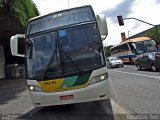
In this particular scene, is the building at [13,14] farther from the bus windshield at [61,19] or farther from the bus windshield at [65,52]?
the bus windshield at [65,52]

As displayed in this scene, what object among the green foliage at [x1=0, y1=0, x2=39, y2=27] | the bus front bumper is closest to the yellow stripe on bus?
the bus front bumper

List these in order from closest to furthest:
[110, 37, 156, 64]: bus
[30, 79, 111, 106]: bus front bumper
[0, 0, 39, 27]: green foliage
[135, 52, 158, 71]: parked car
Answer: [30, 79, 111, 106]: bus front bumper
[0, 0, 39, 27]: green foliage
[135, 52, 158, 71]: parked car
[110, 37, 156, 64]: bus

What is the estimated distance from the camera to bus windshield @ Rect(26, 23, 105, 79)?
9.21 meters

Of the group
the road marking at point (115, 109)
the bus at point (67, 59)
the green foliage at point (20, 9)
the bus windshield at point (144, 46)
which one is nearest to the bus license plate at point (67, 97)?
the bus at point (67, 59)

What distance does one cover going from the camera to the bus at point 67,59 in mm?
9008

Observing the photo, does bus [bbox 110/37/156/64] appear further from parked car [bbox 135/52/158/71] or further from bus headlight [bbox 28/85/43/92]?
bus headlight [bbox 28/85/43/92]

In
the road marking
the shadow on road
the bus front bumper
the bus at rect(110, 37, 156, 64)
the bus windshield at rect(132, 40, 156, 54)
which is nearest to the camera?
the road marking

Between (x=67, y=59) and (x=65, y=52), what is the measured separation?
21cm

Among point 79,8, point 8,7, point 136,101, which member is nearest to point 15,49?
point 79,8

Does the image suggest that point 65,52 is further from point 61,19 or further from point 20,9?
point 20,9

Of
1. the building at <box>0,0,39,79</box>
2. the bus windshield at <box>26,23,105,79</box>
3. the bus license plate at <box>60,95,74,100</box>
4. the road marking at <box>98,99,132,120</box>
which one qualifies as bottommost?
the road marking at <box>98,99,132,120</box>

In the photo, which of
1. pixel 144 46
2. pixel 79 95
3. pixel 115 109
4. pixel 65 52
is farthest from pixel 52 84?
pixel 144 46

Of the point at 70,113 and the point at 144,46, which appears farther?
the point at 144,46

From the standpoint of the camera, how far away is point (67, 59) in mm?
9273
